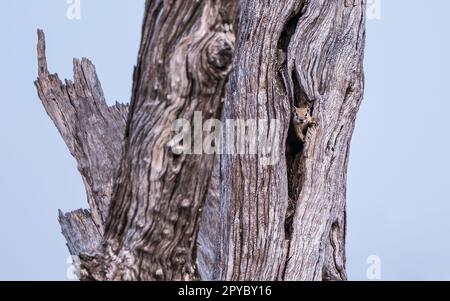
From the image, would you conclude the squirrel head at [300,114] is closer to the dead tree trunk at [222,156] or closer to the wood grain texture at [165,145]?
the dead tree trunk at [222,156]

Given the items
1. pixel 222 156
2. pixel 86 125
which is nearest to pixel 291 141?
pixel 222 156

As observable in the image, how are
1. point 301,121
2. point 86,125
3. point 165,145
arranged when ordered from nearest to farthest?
point 165,145 → point 301,121 → point 86,125

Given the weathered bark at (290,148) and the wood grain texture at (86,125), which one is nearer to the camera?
the weathered bark at (290,148)

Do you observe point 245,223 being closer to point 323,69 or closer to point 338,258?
point 338,258

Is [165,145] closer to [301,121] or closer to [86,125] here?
[301,121]

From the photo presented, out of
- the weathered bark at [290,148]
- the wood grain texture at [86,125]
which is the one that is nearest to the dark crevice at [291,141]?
the weathered bark at [290,148]
